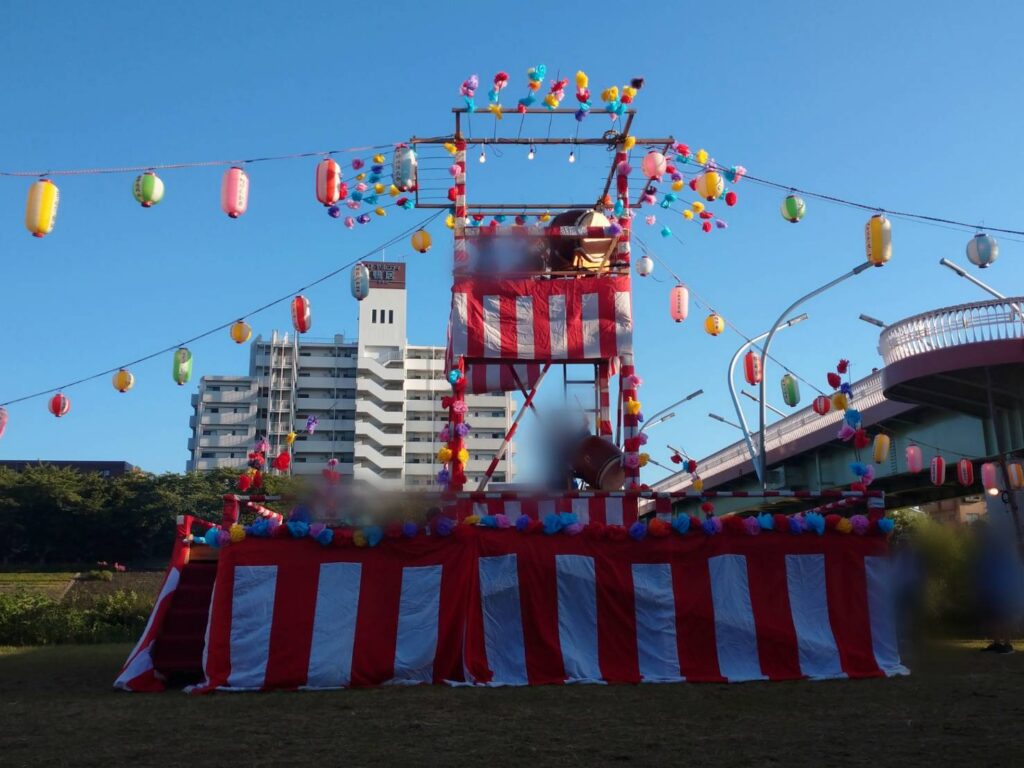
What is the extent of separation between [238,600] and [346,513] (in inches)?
56.9

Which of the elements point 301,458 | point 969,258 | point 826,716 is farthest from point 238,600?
point 301,458

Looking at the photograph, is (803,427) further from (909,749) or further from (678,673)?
(909,749)

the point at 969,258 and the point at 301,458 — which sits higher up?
the point at 301,458

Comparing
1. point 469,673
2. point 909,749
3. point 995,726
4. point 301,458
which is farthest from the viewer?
point 301,458

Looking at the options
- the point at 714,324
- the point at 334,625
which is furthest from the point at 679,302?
the point at 334,625

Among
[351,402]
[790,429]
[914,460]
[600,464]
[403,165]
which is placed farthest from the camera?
[351,402]

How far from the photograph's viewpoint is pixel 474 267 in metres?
14.1

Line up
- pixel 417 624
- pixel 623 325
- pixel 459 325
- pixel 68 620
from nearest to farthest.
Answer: pixel 417 624, pixel 459 325, pixel 623 325, pixel 68 620

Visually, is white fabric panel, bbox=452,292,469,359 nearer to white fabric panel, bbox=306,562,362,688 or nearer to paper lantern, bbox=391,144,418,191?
paper lantern, bbox=391,144,418,191

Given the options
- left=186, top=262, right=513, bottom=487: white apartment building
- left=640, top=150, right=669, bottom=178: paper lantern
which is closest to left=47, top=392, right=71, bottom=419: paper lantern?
left=640, top=150, right=669, bottom=178: paper lantern

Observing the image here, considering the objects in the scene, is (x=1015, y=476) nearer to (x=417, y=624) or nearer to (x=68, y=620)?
(x=417, y=624)

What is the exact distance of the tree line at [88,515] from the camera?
5331cm

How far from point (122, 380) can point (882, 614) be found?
44.6 feet

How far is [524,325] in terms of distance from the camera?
13867mm
